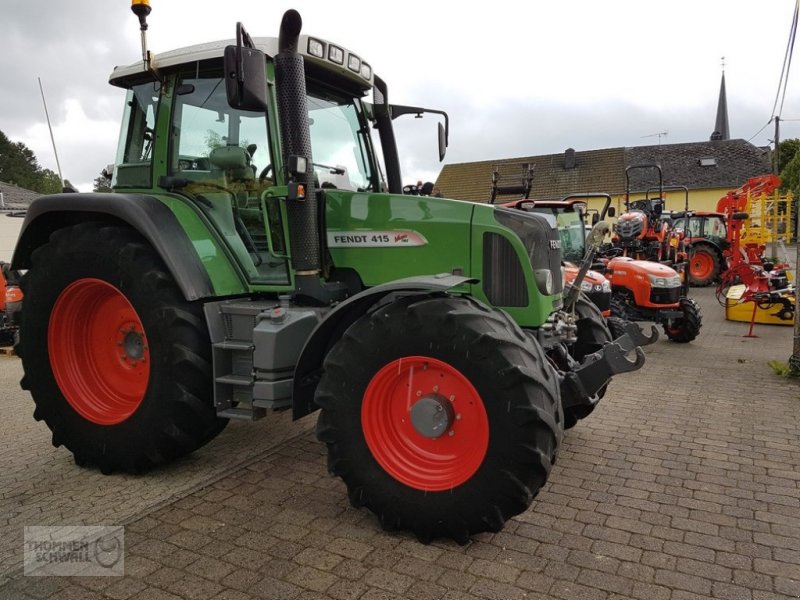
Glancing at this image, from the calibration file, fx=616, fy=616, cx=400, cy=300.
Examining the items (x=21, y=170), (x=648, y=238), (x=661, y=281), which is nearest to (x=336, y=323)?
(x=661, y=281)

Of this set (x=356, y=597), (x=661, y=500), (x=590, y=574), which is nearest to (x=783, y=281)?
(x=661, y=500)

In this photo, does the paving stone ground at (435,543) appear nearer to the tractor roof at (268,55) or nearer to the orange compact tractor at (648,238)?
the tractor roof at (268,55)

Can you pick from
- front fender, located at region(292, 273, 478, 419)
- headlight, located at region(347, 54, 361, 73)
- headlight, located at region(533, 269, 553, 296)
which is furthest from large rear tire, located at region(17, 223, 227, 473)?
headlight, located at region(533, 269, 553, 296)

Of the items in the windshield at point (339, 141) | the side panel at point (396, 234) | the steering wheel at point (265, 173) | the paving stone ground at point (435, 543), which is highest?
the windshield at point (339, 141)

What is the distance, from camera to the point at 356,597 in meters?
2.61

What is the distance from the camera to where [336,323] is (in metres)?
3.37

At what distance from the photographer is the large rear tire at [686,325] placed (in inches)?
354

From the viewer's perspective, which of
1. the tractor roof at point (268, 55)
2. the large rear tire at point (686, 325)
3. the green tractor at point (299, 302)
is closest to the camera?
the green tractor at point (299, 302)

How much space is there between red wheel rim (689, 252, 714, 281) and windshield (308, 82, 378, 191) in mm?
15765

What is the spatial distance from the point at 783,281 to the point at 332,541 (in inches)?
410

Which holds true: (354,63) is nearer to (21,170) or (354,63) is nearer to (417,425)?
(417,425)

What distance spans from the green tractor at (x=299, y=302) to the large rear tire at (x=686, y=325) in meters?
5.22

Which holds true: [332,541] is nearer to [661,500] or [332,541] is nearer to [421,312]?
[421,312]

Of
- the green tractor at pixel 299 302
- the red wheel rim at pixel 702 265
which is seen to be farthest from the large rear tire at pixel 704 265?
the green tractor at pixel 299 302
